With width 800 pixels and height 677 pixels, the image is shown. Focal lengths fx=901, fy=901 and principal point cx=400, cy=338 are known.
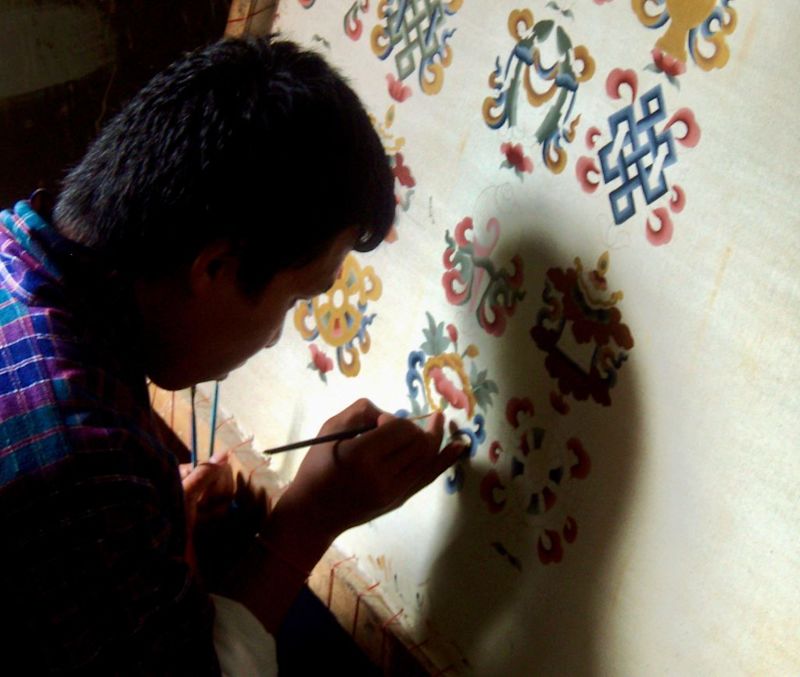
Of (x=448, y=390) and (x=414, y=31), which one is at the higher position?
(x=414, y=31)

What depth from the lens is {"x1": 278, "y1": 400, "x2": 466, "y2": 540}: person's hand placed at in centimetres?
82

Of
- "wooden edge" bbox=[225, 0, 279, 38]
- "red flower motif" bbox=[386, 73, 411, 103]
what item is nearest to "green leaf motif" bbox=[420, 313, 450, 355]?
"red flower motif" bbox=[386, 73, 411, 103]

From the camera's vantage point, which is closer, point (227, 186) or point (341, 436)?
point (227, 186)

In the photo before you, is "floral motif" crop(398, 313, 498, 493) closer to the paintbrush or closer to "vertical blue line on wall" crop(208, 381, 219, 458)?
the paintbrush

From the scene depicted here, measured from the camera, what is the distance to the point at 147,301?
735 mm

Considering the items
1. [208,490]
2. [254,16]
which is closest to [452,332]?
[208,490]

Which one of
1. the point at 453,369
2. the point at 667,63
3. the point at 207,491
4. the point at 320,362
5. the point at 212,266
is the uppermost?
the point at 667,63

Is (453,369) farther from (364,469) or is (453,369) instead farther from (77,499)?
(77,499)

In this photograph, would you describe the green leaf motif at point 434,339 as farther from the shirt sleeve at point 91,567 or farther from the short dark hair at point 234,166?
the shirt sleeve at point 91,567

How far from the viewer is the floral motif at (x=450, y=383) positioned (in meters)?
0.81

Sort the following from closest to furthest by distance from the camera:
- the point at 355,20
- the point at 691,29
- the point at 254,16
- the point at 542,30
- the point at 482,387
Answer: the point at 691,29 < the point at 542,30 < the point at 482,387 < the point at 355,20 < the point at 254,16

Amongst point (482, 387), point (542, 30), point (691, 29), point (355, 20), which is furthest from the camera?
point (355, 20)

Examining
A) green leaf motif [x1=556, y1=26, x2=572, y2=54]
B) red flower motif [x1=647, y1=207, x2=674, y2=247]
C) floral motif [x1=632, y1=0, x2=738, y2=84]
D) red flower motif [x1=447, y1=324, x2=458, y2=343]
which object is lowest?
red flower motif [x1=447, y1=324, x2=458, y2=343]

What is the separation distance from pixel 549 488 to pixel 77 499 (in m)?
0.37
